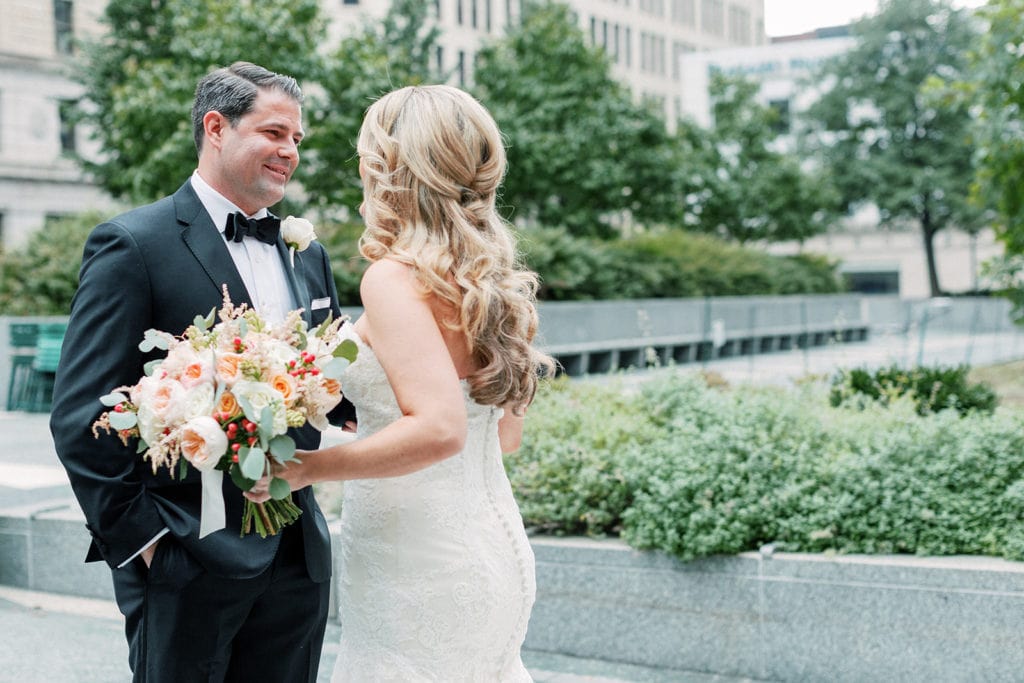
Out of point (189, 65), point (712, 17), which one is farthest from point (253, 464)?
point (712, 17)

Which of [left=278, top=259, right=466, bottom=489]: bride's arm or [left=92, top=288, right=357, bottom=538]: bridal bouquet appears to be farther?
[left=278, top=259, right=466, bottom=489]: bride's arm

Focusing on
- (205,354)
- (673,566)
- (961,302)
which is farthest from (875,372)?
(961,302)

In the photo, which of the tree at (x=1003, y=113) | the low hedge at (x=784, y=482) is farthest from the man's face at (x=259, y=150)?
the tree at (x=1003, y=113)

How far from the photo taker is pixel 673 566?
5422mm

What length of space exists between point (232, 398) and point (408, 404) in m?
0.40

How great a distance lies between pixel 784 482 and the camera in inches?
219

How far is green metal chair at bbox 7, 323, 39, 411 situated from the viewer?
16703mm

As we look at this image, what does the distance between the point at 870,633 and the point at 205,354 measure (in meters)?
3.59

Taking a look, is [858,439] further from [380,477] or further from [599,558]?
[380,477]

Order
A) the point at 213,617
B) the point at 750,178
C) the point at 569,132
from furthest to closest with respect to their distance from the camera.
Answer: the point at 750,178
the point at 569,132
the point at 213,617

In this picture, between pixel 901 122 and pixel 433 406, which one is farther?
pixel 901 122

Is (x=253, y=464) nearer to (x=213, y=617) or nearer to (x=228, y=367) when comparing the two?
(x=228, y=367)

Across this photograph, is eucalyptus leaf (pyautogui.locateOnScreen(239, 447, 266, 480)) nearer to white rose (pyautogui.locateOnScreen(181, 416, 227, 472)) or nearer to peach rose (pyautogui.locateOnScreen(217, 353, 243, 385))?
white rose (pyautogui.locateOnScreen(181, 416, 227, 472))

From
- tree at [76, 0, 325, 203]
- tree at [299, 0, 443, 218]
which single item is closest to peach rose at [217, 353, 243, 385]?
tree at [76, 0, 325, 203]
